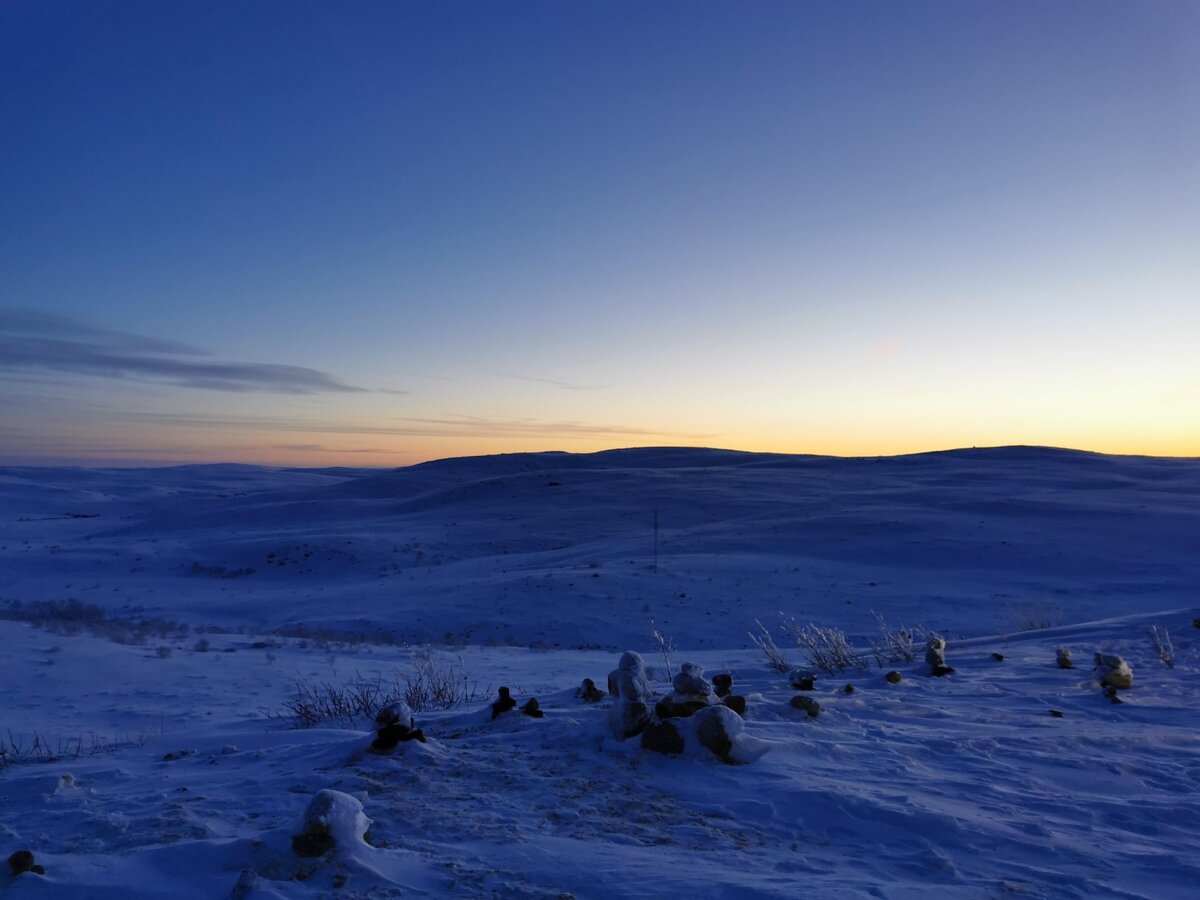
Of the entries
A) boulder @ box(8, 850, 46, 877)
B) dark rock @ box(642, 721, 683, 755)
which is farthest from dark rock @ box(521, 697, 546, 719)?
boulder @ box(8, 850, 46, 877)

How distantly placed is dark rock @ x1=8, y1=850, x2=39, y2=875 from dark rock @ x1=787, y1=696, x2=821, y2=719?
14.2ft

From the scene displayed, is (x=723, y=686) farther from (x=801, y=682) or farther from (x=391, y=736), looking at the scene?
(x=391, y=736)

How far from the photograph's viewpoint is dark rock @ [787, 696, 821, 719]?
5.73 meters

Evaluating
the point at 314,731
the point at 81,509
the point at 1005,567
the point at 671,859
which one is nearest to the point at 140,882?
the point at 671,859

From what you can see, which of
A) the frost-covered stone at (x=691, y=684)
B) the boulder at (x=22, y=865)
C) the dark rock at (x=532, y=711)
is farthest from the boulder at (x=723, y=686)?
the boulder at (x=22, y=865)

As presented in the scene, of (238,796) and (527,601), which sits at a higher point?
(238,796)

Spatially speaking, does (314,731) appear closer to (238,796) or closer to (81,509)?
(238,796)

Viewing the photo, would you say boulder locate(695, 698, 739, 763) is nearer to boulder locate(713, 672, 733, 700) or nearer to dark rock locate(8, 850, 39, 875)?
boulder locate(713, 672, 733, 700)

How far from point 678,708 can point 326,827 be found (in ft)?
8.01

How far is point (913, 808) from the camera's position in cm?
392

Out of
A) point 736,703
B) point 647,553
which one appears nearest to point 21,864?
point 736,703

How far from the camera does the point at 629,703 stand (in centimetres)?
508

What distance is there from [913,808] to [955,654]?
17.8 feet

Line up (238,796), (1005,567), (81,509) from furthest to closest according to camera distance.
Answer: (81,509)
(1005,567)
(238,796)
